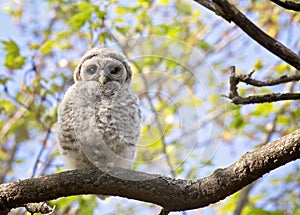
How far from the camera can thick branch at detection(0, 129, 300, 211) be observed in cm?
217

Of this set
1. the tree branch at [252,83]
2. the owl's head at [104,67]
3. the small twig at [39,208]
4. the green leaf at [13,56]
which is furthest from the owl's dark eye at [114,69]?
the green leaf at [13,56]

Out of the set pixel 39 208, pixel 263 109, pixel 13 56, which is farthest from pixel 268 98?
pixel 13 56

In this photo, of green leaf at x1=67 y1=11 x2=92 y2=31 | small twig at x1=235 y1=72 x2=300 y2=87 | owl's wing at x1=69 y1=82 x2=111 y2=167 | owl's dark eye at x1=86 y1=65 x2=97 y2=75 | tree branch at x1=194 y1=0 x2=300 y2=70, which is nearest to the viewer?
tree branch at x1=194 y1=0 x2=300 y2=70

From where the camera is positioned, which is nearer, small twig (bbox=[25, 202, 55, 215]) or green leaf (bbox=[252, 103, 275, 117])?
small twig (bbox=[25, 202, 55, 215])

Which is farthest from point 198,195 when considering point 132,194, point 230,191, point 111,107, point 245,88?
point 245,88

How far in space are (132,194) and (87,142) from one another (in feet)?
2.27

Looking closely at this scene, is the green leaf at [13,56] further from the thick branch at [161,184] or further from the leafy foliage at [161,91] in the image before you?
the thick branch at [161,184]

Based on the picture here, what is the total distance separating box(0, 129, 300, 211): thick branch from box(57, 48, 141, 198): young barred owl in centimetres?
51

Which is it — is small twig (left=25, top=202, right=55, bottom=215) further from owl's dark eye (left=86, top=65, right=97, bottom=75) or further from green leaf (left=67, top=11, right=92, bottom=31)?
green leaf (left=67, top=11, right=92, bottom=31)

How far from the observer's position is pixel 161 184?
238 cm

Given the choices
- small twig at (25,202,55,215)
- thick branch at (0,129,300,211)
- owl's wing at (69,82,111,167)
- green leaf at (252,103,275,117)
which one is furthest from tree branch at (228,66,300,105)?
green leaf at (252,103,275,117)

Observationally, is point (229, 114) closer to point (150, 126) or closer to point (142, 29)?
point (142, 29)

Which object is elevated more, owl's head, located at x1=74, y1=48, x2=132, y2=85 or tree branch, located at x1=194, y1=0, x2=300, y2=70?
owl's head, located at x1=74, y1=48, x2=132, y2=85

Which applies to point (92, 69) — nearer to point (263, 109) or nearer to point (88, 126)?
point (88, 126)
